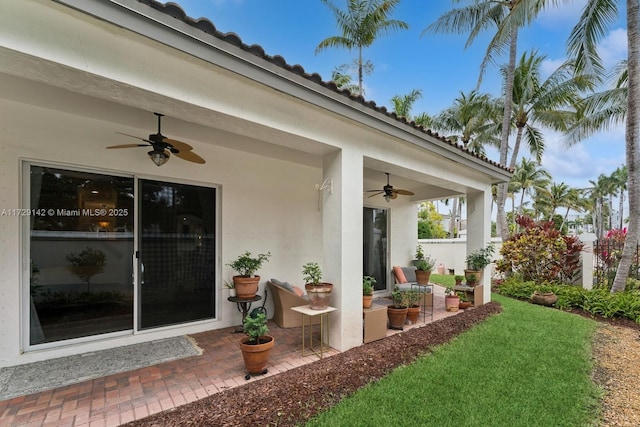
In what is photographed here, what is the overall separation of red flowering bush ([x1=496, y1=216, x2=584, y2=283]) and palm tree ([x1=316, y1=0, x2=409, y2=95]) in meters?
10.6

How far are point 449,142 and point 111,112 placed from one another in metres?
→ 5.92

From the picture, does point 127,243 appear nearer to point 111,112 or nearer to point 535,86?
point 111,112

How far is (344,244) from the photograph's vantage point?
4.50 m

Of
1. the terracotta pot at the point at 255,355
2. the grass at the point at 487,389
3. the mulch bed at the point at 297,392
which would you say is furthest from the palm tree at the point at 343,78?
the terracotta pot at the point at 255,355

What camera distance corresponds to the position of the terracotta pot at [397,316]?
559 centimetres

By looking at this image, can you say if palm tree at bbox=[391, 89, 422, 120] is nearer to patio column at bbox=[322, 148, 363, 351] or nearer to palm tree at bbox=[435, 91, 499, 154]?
palm tree at bbox=[435, 91, 499, 154]

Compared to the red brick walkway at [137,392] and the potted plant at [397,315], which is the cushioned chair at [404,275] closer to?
the potted plant at [397,315]

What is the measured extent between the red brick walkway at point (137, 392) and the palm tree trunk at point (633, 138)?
8666mm

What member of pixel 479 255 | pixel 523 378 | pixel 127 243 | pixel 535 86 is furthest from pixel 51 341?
pixel 535 86

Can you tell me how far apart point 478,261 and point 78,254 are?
27.7ft

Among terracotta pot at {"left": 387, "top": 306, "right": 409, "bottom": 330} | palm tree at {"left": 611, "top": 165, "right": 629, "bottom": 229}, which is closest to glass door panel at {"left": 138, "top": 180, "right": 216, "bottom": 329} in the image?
terracotta pot at {"left": 387, "top": 306, "right": 409, "bottom": 330}

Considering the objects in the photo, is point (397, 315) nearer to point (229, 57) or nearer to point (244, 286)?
point (244, 286)

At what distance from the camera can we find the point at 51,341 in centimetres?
423

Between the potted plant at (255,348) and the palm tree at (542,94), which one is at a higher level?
the palm tree at (542,94)
